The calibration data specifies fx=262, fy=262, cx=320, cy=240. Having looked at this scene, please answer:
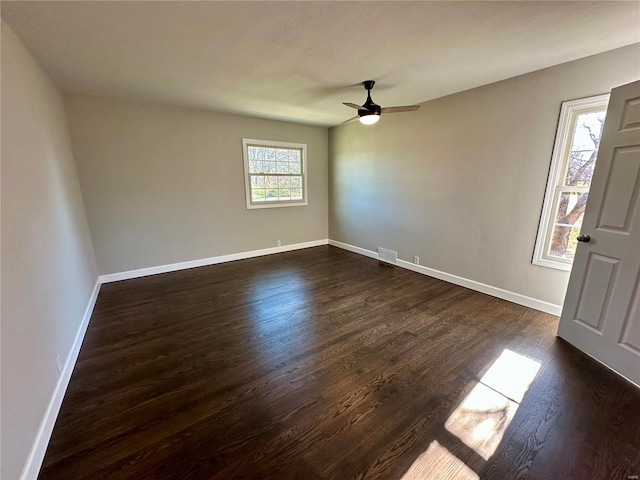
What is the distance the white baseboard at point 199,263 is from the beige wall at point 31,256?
1257 mm

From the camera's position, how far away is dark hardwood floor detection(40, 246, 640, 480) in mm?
1399

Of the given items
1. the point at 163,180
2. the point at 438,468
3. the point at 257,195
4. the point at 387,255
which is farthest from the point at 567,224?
the point at 163,180

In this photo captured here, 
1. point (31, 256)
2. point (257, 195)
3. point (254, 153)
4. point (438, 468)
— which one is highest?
point (254, 153)

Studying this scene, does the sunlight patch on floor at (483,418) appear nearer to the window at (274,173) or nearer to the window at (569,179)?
the window at (569,179)

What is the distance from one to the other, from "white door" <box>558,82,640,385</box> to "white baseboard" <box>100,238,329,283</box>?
445cm

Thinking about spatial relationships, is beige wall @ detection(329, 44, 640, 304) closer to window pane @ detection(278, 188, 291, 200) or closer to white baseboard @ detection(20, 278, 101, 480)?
window pane @ detection(278, 188, 291, 200)

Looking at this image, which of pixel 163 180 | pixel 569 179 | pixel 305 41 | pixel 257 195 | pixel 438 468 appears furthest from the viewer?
pixel 257 195

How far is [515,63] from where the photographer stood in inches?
102

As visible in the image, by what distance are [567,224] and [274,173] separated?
14.6 ft

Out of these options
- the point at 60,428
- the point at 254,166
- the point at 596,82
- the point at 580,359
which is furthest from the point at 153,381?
the point at 596,82

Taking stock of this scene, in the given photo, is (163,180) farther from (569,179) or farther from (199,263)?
(569,179)

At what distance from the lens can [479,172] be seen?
131 inches

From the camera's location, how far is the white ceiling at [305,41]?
1.77m

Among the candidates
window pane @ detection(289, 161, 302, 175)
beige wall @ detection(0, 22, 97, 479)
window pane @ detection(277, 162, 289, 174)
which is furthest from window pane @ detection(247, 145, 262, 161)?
beige wall @ detection(0, 22, 97, 479)
